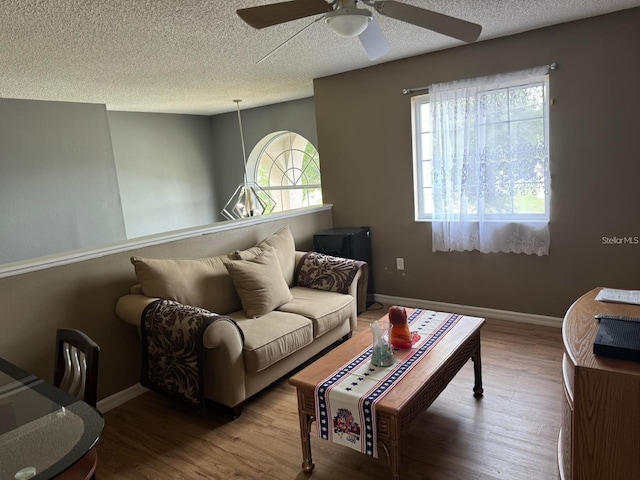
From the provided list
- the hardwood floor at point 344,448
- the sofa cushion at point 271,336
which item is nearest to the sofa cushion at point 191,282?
the sofa cushion at point 271,336

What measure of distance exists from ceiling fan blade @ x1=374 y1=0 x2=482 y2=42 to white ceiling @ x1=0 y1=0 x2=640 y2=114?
59 centimetres

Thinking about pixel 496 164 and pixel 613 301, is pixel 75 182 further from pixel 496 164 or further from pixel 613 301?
pixel 613 301

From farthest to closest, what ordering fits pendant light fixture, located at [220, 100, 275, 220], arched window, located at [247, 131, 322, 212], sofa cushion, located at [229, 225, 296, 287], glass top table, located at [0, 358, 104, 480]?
pendant light fixture, located at [220, 100, 275, 220]
arched window, located at [247, 131, 322, 212]
sofa cushion, located at [229, 225, 296, 287]
glass top table, located at [0, 358, 104, 480]

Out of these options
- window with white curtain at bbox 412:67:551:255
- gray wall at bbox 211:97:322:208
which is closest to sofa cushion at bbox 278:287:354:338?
window with white curtain at bbox 412:67:551:255

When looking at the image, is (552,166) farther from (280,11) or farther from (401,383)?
(280,11)

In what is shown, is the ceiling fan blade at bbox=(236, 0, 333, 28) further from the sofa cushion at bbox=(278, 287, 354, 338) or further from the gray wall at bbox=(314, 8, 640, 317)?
the gray wall at bbox=(314, 8, 640, 317)

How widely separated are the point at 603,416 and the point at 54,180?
5.00m

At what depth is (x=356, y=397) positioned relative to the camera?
179cm

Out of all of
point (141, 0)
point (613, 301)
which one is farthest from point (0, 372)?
point (613, 301)

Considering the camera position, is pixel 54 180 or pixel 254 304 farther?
pixel 54 180

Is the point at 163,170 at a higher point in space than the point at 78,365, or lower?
higher

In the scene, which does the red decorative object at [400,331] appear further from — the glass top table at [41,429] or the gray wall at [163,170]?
the gray wall at [163,170]

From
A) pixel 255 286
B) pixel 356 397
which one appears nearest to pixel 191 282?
pixel 255 286

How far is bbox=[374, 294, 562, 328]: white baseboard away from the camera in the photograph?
11.5 feet
